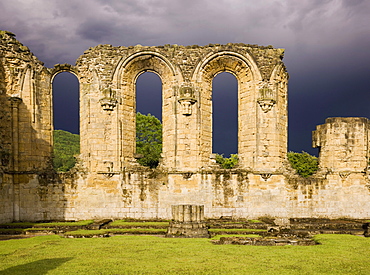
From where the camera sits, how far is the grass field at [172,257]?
729 centimetres

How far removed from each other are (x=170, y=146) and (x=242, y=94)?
425cm

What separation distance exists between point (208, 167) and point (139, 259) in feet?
27.4

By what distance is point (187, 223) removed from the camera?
38.3 feet

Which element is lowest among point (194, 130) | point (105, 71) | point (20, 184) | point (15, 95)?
point (20, 184)

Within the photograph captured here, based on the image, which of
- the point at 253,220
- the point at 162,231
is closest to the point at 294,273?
the point at 162,231

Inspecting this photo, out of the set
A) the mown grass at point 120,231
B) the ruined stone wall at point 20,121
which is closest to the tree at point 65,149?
the ruined stone wall at point 20,121

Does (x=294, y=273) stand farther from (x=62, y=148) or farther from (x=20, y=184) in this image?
(x=62, y=148)

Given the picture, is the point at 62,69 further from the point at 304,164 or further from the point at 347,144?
the point at 304,164

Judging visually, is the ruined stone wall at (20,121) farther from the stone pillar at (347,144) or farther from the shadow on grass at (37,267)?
the stone pillar at (347,144)

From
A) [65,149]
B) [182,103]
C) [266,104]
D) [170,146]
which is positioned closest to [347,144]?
[266,104]

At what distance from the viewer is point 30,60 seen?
51.9 ft

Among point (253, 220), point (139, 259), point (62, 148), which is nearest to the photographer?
point (139, 259)

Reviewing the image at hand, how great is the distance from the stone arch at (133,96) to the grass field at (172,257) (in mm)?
5850

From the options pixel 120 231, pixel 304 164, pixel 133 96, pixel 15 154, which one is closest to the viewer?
pixel 120 231
